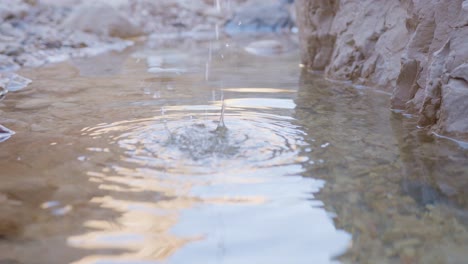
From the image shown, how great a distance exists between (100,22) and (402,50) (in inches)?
294

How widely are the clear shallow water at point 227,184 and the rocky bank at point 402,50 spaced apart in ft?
0.47

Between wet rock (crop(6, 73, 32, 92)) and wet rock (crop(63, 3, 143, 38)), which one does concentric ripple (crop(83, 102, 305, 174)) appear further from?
wet rock (crop(63, 3, 143, 38))

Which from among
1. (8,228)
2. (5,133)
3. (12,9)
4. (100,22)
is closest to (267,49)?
(100,22)

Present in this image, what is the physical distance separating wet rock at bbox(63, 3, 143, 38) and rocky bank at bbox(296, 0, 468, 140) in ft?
18.1

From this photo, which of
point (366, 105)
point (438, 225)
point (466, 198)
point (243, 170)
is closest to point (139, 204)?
point (243, 170)

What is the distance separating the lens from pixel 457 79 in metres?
2.54

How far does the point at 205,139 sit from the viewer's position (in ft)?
7.92

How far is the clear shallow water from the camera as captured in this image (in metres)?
1.46

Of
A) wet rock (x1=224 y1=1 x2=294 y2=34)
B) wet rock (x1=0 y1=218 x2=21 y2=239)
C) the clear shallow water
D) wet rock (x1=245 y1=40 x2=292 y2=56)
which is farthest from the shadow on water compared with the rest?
wet rock (x1=224 y1=1 x2=294 y2=34)

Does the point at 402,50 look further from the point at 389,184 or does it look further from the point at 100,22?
the point at 100,22

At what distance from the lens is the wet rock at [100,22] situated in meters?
10.1

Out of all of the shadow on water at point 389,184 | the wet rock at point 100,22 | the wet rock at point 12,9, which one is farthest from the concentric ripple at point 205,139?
the wet rock at point 100,22

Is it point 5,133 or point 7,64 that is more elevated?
point 5,133

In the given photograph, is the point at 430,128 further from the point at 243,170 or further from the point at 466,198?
the point at 243,170
